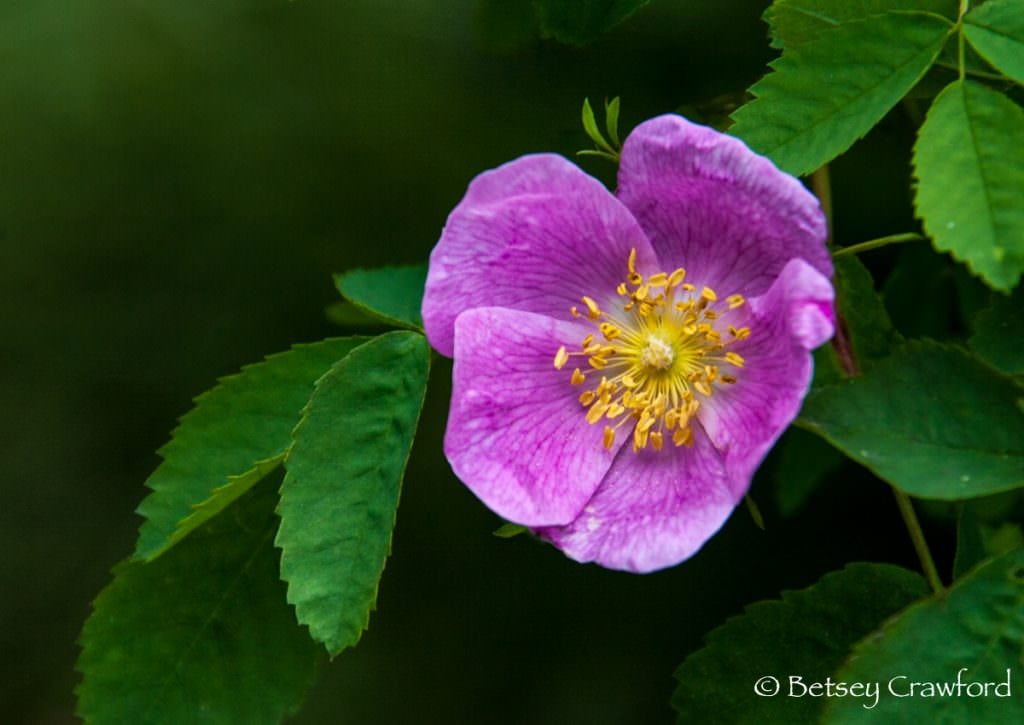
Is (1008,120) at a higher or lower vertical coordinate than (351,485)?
higher

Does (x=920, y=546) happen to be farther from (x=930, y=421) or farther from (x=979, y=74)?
(x=979, y=74)

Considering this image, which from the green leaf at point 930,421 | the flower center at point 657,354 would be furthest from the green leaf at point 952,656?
the flower center at point 657,354

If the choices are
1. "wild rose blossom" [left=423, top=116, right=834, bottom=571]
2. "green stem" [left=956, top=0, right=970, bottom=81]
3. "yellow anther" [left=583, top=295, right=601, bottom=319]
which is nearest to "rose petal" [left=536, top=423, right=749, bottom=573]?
"wild rose blossom" [left=423, top=116, right=834, bottom=571]

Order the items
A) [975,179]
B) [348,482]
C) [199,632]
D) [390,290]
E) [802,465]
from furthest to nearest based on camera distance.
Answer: [802,465] → [390,290] → [199,632] → [348,482] → [975,179]

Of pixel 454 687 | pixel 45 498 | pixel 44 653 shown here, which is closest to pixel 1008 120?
pixel 454 687

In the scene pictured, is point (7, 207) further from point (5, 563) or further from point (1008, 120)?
point (1008, 120)

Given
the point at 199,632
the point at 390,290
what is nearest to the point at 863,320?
the point at 390,290
